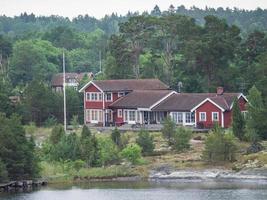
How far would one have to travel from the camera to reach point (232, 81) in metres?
78.5

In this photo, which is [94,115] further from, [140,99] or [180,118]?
[180,118]

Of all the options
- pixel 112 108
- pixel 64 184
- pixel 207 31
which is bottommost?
pixel 64 184

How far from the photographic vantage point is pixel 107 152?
58.2m

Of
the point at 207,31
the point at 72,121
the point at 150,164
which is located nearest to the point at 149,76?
the point at 207,31

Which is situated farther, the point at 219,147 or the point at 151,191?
the point at 219,147

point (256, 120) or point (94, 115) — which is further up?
point (94, 115)

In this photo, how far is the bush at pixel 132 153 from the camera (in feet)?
191

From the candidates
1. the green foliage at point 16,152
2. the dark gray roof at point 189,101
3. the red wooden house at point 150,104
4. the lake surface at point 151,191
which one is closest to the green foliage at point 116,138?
the lake surface at point 151,191

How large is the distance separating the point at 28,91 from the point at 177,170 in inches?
840

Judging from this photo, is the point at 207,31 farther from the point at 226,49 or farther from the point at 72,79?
the point at 72,79

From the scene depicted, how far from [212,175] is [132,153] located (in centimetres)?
532

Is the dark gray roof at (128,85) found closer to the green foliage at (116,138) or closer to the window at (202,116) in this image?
the window at (202,116)

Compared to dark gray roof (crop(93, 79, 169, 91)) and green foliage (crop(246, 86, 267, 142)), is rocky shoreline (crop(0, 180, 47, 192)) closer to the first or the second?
green foliage (crop(246, 86, 267, 142))

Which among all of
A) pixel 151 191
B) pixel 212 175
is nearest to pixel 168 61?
pixel 212 175
